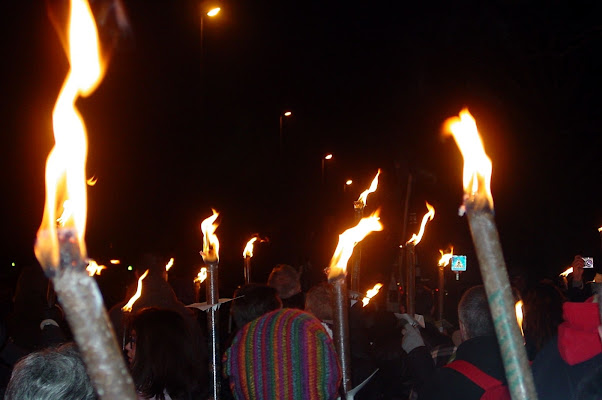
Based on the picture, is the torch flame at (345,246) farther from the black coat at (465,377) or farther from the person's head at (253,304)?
the person's head at (253,304)

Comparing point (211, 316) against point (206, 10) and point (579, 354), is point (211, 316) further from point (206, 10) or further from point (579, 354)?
point (206, 10)

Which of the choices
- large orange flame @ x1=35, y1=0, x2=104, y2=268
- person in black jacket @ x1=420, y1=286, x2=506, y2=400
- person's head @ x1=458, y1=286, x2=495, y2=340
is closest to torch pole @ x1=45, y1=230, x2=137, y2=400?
large orange flame @ x1=35, y1=0, x2=104, y2=268

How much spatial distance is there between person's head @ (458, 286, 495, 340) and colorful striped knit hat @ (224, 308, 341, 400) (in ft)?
2.70

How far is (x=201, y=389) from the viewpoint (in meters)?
4.98

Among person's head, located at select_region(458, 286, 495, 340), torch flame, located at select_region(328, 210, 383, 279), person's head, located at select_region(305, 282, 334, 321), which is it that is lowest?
person's head, located at select_region(458, 286, 495, 340)

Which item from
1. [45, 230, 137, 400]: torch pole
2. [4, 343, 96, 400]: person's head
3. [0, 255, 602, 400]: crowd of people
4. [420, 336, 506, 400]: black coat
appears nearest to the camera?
[45, 230, 137, 400]: torch pole

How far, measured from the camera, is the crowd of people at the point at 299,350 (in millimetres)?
3137

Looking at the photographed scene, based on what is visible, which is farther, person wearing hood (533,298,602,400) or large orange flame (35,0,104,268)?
person wearing hood (533,298,602,400)

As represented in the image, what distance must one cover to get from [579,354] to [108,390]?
2710 mm

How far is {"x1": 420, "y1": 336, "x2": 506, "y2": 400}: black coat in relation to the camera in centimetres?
356

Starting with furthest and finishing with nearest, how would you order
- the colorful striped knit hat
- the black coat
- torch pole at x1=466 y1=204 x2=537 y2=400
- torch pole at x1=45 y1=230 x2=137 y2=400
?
the colorful striped knit hat, the black coat, torch pole at x1=466 y1=204 x2=537 y2=400, torch pole at x1=45 y1=230 x2=137 y2=400

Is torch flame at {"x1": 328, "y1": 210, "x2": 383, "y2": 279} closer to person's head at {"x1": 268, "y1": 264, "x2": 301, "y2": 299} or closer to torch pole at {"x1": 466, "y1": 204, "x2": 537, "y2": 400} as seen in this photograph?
torch pole at {"x1": 466, "y1": 204, "x2": 537, "y2": 400}

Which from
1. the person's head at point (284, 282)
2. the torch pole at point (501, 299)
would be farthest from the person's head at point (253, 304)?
the torch pole at point (501, 299)

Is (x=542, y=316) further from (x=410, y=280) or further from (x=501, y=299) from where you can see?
(x=501, y=299)
